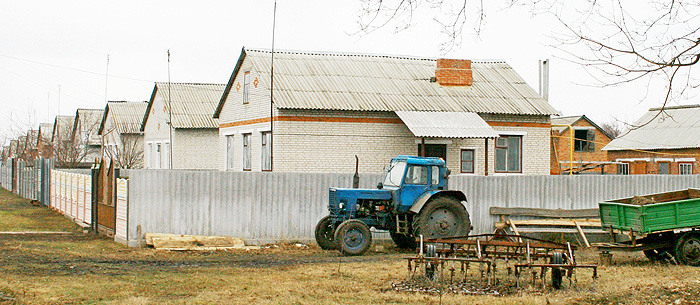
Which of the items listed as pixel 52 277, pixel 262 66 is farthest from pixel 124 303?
pixel 262 66

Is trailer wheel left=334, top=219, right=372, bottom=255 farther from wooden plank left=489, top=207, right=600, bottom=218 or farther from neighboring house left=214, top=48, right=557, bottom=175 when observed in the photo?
neighboring house left=214, top=48, right=557, bottom=175

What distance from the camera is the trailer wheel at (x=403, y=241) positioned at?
58.9 ft

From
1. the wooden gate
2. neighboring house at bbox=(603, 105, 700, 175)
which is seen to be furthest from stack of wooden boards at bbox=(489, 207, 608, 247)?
neighboring house at bbox=(603, 105, 700, 175)

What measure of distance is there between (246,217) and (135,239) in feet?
8.30

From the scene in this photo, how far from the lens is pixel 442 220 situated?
17.3 metres

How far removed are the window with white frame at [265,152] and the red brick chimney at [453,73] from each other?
7.04 m

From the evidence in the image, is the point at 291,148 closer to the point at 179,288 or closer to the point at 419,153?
the point at 419,153

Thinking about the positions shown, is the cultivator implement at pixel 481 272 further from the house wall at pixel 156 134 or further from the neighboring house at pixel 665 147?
the neighboring house at pixel 665 147

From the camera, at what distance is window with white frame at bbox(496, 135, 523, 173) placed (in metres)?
30.8

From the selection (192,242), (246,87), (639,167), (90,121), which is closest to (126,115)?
(90,121)

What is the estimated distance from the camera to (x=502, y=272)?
45.7ft

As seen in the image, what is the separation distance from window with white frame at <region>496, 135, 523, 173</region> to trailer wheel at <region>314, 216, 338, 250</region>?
14254 millimetres

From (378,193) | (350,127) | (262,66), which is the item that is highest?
(262,66)

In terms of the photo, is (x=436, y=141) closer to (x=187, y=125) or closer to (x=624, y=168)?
(x=187, y=125)
